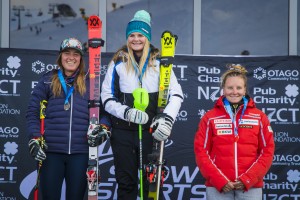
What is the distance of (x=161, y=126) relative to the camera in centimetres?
350

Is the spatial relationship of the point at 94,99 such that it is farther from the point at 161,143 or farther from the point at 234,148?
the point at 234,148

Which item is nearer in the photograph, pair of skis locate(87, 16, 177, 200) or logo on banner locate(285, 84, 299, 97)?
pair of skis locate(87, 16, 177, 200)

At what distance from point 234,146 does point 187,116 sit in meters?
2.12

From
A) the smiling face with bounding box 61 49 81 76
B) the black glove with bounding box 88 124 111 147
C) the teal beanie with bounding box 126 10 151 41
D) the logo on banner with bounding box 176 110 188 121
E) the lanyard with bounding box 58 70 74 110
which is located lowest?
the black glove with bounding box 88 124 111 147

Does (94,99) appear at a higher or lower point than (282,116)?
higher

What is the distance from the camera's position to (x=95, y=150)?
144 inches

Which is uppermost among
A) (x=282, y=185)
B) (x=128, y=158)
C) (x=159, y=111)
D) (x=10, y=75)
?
(x=10, y=75)

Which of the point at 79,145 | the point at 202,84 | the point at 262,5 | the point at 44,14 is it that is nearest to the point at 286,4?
the point at 262,5

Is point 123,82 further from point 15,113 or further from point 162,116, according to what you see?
point 15,113

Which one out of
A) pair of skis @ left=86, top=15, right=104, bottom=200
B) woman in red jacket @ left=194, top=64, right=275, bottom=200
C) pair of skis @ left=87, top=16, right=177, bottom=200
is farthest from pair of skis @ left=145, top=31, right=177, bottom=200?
pair of skis @ left=86, top=15, right=104, bottom=200

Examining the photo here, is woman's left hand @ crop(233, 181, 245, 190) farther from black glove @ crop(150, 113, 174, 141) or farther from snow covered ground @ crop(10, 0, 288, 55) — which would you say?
snow covered ground @ crop(10, 0, 288, 55)

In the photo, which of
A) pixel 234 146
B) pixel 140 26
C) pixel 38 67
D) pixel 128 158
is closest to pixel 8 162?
pixel 38 67

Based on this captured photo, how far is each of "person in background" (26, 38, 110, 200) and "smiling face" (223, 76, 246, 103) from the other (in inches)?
37.8

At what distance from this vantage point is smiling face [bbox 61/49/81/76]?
12.4 feet
